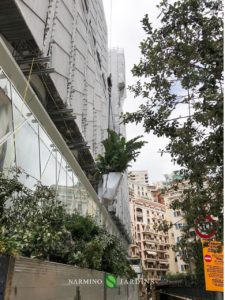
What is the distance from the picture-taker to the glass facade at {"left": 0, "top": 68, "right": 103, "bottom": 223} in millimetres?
7660

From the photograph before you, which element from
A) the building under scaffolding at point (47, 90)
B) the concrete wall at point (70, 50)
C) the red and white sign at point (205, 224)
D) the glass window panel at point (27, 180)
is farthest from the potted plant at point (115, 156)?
the red and white sign at point (205, 224)

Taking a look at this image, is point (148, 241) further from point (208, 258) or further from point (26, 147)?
point (208, 258)

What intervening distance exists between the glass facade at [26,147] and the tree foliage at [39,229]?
2.55ft

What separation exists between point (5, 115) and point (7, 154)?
0.82m

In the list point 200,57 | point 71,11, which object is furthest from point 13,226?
point 71,11

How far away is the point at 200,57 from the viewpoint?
5266 millimetres

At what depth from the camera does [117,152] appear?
722 inches

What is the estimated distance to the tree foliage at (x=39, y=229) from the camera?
5.70m

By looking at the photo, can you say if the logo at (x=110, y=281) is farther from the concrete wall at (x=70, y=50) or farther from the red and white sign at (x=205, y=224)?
the concrete wall at (x=70, y=50)

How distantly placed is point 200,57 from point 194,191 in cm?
191

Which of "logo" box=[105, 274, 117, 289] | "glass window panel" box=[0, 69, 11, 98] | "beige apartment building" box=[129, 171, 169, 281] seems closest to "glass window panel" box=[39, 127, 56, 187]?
"glass window panel" box=[0, 69, 11, 98]

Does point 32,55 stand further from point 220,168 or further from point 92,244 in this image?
point 220,168

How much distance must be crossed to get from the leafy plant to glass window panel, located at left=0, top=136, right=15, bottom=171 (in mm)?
10387

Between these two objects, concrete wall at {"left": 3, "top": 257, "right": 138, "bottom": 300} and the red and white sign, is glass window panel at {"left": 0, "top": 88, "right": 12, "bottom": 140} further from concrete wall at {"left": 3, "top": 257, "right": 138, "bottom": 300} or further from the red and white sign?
the red and white sign
